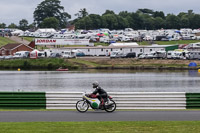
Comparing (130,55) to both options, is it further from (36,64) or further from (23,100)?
(23,100)

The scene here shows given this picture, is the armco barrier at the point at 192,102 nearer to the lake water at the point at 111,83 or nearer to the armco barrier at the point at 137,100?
the armco barrier at the point at 137,100

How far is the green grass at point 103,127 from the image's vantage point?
19.5 meters

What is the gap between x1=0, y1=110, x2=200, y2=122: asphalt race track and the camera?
75.7ft

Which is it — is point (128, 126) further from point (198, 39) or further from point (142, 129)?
point (198, 39)

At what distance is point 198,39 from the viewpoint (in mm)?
Answer: 164625

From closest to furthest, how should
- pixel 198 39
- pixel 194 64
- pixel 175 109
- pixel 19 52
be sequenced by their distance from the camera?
1. pixel 175 109
2. pixel 194 64
3. pixel 19 52
4. pixel 198 39

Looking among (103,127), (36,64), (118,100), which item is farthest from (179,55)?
(103,127)

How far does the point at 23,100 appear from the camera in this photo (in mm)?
27969

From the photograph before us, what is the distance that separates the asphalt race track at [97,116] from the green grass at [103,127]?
1.55 meters

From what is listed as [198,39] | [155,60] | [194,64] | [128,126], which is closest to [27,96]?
[128,126]

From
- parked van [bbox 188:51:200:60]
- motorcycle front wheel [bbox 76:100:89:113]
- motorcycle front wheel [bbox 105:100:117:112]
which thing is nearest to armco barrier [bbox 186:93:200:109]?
motorcycle front wheel [bbox 105:100:117:112]

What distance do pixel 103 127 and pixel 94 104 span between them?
5681 millimetres

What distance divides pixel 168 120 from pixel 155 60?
88.3 m

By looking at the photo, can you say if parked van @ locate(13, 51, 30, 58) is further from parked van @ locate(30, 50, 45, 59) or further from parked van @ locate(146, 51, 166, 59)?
parked van @ locate(146, 51, 166, 59)
